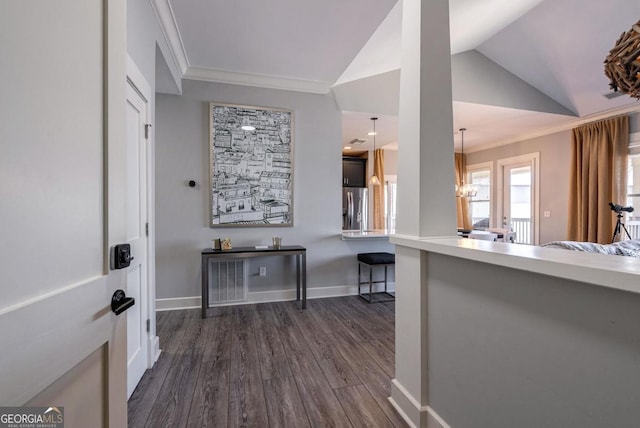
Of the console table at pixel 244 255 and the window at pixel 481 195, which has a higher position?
the window at pixel 481 195

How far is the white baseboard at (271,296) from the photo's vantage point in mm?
3219

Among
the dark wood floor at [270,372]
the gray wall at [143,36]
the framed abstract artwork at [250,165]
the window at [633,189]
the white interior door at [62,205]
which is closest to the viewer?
the white interior door at [62,205]

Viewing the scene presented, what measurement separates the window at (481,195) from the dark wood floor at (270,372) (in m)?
4.74

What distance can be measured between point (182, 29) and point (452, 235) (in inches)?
113

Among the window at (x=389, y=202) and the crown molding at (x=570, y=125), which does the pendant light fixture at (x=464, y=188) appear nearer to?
the crown molding at (x=570, y=125)

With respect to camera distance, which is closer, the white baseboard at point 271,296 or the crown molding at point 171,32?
the crown molding at point 171,32

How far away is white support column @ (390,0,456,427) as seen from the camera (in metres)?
1.46

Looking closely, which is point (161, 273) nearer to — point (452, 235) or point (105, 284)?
point (105, 284)

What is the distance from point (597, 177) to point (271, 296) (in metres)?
5.14

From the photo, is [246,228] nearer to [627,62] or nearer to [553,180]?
[627,62]

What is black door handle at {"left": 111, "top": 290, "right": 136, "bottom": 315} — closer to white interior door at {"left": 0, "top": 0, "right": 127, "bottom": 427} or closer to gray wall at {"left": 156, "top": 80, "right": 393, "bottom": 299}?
white interior door at {"left": 0, "top": 0, "right": 127, "bottom": 427}

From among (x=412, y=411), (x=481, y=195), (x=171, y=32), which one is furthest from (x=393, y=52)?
(x=481, y=195)

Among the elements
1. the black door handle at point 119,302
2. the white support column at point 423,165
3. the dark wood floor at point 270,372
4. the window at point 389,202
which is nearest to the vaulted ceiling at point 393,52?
the white support column at point 423,165

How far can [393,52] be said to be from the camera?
11.7ft
